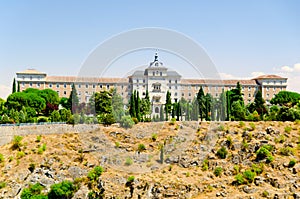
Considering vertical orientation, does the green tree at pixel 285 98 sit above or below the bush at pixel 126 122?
above

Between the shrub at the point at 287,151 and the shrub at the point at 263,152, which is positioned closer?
the shrub at the point at 263,152

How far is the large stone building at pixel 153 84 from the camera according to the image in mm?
57531

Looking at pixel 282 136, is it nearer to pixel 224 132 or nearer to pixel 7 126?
pixel 224 132

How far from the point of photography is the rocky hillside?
20953 millimetres

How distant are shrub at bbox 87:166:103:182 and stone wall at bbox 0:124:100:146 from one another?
4580 mm

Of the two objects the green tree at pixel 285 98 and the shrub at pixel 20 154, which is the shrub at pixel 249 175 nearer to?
the shrub at pixel 20 154

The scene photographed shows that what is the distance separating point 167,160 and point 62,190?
7.09 m

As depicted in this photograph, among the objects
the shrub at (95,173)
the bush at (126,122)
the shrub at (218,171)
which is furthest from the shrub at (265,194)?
the bush at (126,122)

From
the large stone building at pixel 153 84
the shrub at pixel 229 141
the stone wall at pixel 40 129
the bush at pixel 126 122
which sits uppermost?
the large stone building at pixel 153 84

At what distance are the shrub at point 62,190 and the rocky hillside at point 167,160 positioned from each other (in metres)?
0.32

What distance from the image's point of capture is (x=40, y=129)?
25.6 meters

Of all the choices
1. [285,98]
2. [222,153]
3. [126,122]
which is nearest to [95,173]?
[126,122]

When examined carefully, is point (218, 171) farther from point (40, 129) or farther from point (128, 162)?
point (40, 129)

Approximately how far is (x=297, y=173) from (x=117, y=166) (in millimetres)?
11042
